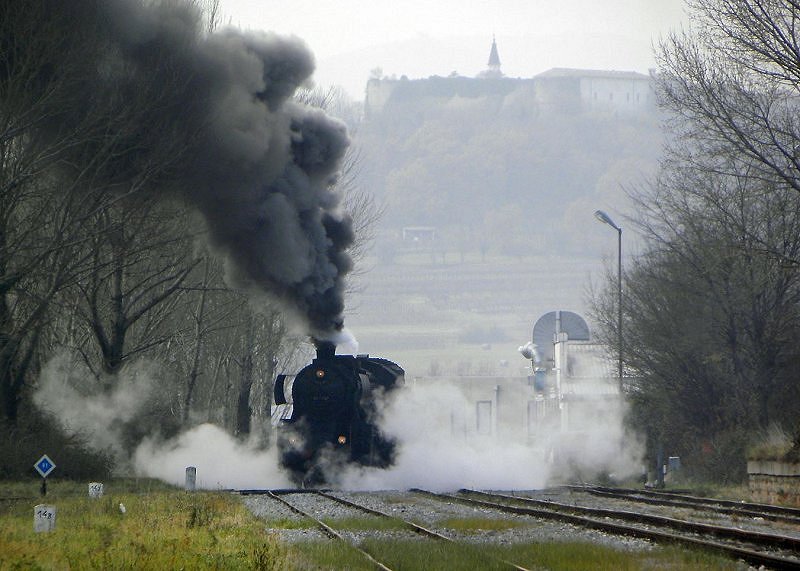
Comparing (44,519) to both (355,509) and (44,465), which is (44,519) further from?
(44,465)

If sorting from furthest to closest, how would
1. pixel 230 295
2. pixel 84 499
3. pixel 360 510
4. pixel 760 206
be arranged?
1. pixel 230 295
2. pixel 760 206
3. pixel 84 499
4. pixel 360 510

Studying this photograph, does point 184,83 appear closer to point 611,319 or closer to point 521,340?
point 611,319

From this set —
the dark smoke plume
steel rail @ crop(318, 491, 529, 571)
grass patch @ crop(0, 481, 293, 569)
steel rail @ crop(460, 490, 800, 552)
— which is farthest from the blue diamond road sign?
steel rail @ crop(460, 490, 800, 552)

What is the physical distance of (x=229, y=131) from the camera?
28.8m

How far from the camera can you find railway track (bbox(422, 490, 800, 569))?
14.1 metres

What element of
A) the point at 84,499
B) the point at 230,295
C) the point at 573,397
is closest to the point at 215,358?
the point at 230,295

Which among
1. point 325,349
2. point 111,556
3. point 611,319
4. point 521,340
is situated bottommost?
point 111,556

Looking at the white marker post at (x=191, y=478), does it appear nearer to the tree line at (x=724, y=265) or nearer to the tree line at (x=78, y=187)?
the tree line at (x=78, y=187)

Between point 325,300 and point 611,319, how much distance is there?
70.5 ft

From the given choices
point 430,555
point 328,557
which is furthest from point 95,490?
point 430,555

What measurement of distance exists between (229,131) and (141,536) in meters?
14.1

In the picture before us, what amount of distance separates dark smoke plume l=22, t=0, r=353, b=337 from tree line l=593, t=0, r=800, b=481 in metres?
9.11

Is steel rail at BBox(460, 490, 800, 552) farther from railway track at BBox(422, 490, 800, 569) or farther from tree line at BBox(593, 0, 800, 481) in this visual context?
tree line at BBox(593, 0, 800, 481)

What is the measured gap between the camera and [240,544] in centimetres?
1576
